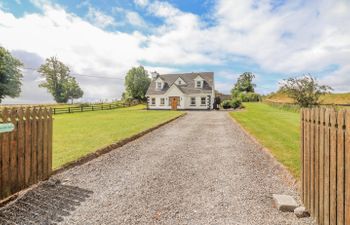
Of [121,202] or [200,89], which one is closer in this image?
[121,202]

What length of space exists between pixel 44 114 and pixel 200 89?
37.4m

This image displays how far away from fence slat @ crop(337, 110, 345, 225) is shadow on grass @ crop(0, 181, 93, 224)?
3767 mm

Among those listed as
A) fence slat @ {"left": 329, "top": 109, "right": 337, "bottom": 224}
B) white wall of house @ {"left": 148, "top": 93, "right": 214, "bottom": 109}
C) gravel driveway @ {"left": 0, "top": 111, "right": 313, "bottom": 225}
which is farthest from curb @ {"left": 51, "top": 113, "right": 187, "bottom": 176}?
white wall of house @ {"left": 148, "top": 93, "right": 214, "bottom": 109}

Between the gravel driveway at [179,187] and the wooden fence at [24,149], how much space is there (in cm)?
67

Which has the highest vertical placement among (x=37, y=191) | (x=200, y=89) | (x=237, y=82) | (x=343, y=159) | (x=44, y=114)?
(x=237, y=82)

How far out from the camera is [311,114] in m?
4.01

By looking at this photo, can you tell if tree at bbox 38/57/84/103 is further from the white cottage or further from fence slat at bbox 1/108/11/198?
fence slat at bbox 1/108/11/198

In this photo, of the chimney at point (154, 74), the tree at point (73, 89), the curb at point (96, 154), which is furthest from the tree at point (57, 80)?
the curb at point (96, 154)

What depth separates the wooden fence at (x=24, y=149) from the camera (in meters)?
4.59

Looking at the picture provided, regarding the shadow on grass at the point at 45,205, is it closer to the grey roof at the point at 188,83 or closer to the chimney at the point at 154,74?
the grey roof at the point at 188,83

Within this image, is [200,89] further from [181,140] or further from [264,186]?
[264,186]

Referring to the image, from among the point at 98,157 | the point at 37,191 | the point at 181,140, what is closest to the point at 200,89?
the point at 181,140

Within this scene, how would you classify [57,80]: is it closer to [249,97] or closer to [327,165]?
[249,97]

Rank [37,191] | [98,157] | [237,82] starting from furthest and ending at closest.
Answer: [237,82] < [98,157] < [37,191]
